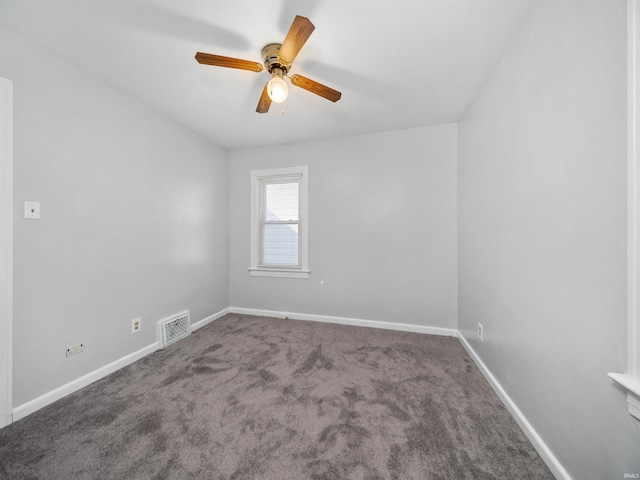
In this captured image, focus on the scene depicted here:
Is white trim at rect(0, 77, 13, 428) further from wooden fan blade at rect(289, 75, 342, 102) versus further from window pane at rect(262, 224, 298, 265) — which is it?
window pane at rect(262, 224, 298, 265)

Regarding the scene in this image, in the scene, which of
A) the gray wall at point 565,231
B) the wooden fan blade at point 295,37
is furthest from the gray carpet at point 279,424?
the wooden fan blade at point 295,37

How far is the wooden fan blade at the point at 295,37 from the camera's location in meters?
1.14

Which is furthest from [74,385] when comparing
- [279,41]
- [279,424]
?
[279,41]

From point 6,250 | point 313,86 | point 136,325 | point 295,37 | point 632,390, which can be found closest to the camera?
point 632,390

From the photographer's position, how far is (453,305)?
2.73 metres

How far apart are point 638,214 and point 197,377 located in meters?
2.71

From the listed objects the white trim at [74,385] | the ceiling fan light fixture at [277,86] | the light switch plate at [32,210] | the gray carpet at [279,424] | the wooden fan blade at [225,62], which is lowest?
the gray carpet at [279,424]

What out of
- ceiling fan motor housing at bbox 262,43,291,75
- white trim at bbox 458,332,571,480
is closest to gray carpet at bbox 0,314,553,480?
white trim at bbox 458,332,571,480

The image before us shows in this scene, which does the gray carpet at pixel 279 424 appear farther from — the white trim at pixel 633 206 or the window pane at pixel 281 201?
the window pane at pixel 281 201

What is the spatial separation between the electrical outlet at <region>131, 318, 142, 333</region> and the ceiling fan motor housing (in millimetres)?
2535

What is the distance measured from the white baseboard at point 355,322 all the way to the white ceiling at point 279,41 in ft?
8.19

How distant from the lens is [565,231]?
106 centimetres

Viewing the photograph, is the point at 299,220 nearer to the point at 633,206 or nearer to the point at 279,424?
the point at 279,424

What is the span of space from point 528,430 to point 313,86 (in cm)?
257
